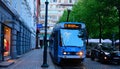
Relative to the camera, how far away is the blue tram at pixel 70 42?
2309 cm

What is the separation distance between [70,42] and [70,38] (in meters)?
0.33

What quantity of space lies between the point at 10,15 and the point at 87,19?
22185mm

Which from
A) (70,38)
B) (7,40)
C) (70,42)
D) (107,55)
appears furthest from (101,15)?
(70,42)

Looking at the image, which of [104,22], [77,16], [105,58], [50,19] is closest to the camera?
[105,58]

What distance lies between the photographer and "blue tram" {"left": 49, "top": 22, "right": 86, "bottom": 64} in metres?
23.1

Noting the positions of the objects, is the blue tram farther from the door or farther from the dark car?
the door

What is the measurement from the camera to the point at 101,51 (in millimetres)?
28094

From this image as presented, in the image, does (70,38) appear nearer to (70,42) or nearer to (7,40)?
(70,42)

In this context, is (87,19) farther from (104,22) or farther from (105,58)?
(105,58)

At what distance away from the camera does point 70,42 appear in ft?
77.0

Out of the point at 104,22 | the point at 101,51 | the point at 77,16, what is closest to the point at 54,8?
A: the point at 77,16

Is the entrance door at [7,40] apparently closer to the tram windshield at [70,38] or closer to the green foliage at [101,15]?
the tram windshield at [70,38]

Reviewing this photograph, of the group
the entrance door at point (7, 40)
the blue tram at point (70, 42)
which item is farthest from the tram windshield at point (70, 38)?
the entrance door at point (7, 40)

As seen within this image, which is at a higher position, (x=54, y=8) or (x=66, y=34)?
(x=54, y=8)
